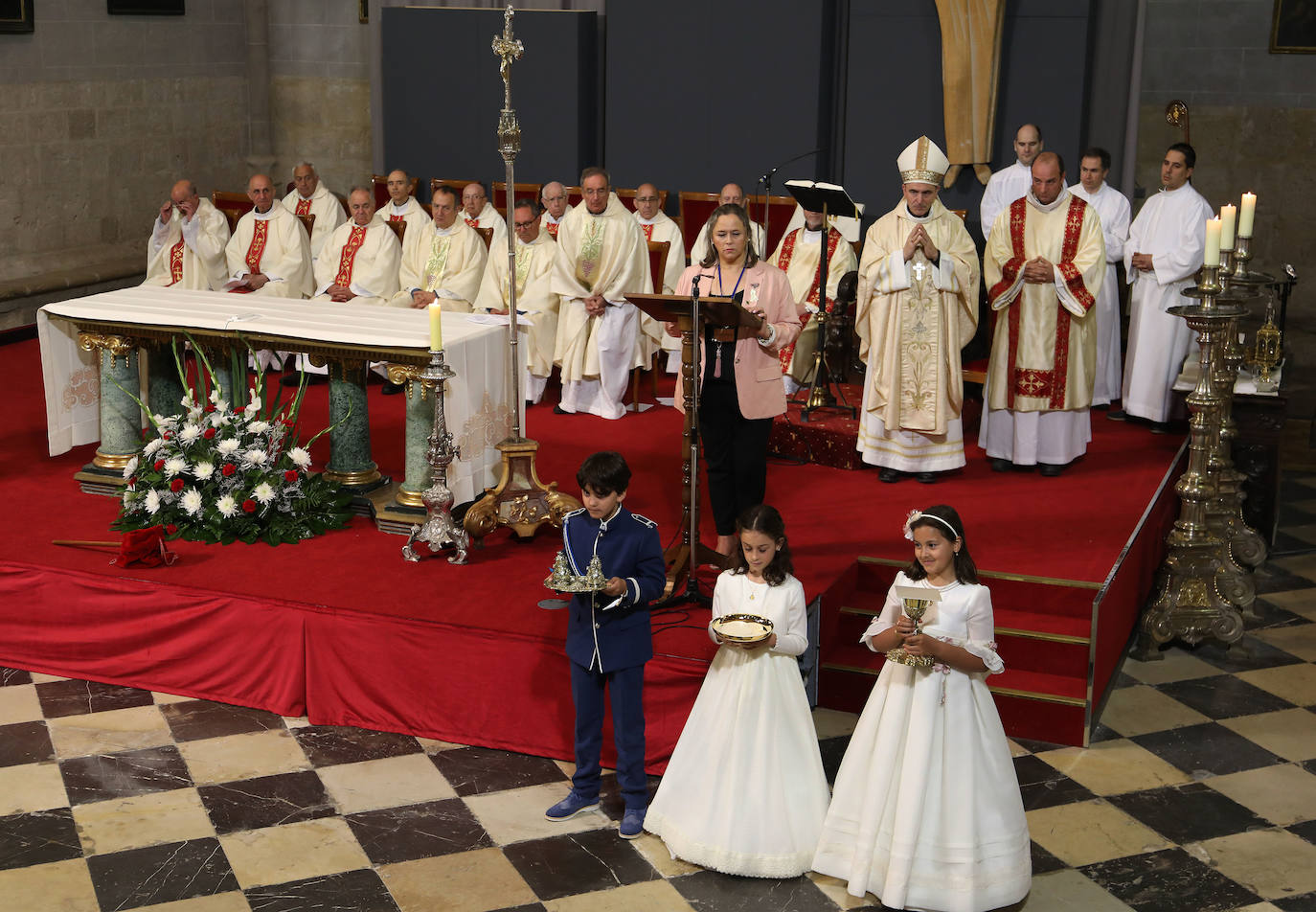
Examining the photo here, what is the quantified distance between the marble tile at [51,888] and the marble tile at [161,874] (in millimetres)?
34

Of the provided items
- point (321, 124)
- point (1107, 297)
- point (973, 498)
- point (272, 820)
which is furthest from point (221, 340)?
point (321, 124)

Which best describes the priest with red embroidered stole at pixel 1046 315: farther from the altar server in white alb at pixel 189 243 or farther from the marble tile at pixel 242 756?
the altar server in white alb at pixel 189 243

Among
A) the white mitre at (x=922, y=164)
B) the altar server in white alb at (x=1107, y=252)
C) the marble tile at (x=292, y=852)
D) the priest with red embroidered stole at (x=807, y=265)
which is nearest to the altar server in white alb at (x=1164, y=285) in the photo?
the altar server in white alb at (x=1107, y=252)

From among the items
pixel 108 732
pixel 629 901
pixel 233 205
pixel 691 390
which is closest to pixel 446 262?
pixel 233 205

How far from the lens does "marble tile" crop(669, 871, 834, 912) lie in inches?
185

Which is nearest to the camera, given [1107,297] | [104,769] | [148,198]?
[104,769]

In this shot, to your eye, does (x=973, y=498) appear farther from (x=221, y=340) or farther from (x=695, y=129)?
(x=695, y=129)

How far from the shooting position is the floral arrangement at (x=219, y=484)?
6.87 m

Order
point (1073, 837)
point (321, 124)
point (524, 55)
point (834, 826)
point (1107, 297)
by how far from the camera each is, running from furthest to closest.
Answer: point (321, 124), point (524, 55), point (1107, 297), point (1073, 837), point (834, 826)

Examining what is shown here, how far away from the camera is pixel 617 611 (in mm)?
4957

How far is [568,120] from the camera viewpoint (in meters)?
12.5

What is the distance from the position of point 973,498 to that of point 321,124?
30.4 feet

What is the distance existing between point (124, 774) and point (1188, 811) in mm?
3794

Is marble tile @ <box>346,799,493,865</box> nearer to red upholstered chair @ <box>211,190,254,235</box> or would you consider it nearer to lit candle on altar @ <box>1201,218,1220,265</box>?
lit candle on altar @ <box>1201,218,1220,265</box>
